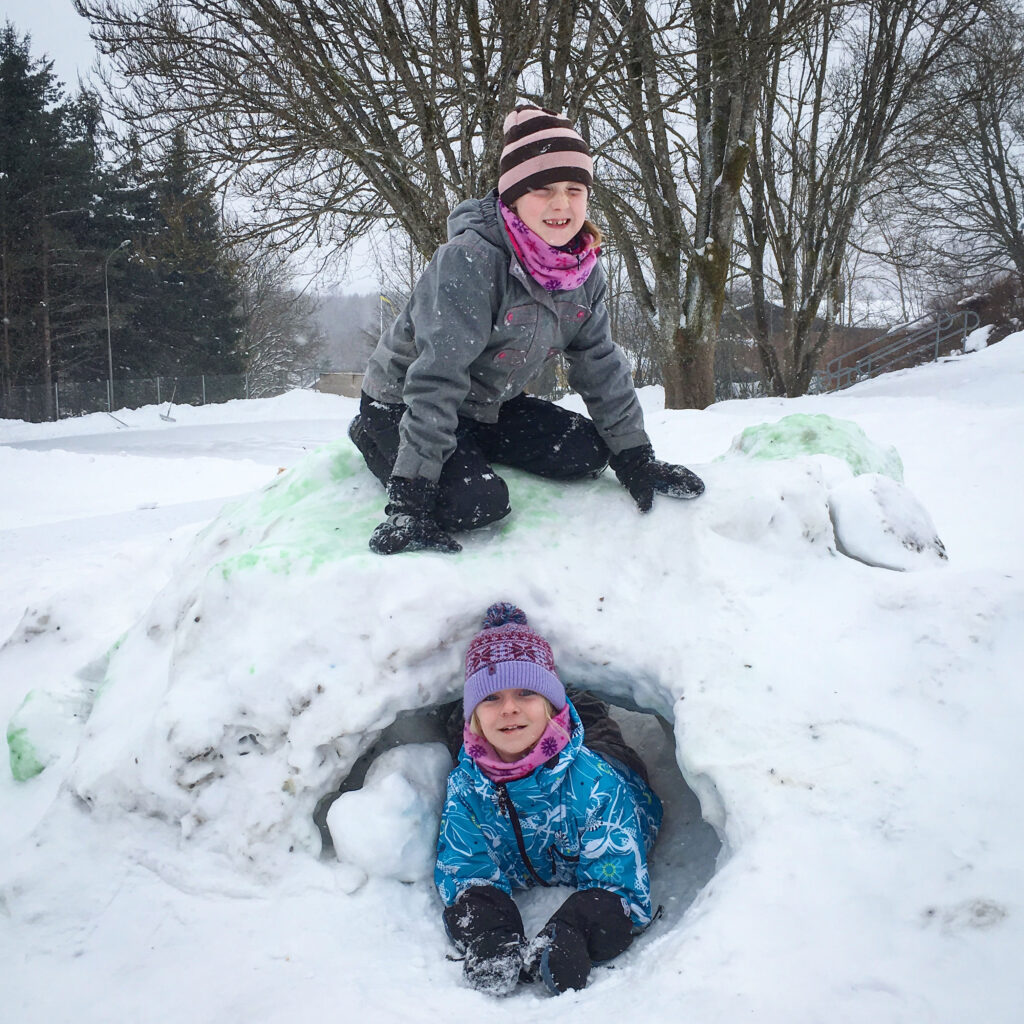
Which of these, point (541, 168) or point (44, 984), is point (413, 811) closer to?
point (44, 984)

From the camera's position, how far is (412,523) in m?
2.22

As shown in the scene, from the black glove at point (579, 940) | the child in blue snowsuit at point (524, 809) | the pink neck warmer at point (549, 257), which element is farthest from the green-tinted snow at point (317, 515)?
the black glove at point (579, 940)

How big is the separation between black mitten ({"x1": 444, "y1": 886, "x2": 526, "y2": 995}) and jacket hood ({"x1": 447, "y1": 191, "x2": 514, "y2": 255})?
1.83 meters

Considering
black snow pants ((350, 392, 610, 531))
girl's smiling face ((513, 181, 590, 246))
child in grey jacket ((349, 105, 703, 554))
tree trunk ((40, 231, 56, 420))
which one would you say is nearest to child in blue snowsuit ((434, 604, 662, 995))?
child in grey jacket ((349, 105, 703, 554))

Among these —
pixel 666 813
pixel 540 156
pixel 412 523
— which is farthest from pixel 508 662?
pixel 540 156

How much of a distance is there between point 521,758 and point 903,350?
24.8 m

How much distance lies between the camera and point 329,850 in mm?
2018

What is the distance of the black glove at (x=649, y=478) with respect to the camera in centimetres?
249

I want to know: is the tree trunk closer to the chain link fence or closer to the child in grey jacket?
the chain link fence

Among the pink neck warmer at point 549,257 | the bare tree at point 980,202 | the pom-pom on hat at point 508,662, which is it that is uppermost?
the bare tree at point 980,202

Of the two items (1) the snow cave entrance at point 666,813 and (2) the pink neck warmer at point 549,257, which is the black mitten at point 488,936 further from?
(2) the pink neck warmer at point 549,257

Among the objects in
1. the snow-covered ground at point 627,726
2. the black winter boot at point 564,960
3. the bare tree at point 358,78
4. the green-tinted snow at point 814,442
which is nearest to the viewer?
the snow-covered ground at point 627,726

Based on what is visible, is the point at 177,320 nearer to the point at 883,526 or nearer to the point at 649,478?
the point at 649,478

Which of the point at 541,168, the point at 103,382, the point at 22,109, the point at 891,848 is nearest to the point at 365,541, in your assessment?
the point at 541,168
